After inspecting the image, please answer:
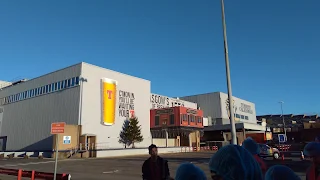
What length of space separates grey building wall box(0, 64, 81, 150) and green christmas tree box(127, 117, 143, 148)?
364 inches

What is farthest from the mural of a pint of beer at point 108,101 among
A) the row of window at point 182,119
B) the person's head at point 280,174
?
the person's head at point 280,174

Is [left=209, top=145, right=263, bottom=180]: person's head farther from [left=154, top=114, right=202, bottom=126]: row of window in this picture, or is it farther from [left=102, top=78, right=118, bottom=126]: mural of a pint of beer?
[left=154, top=114, right=202, bottom=126]: row of window

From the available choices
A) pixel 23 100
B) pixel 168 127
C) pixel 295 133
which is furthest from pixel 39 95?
pixel 295 133

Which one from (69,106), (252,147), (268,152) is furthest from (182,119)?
(252,147)

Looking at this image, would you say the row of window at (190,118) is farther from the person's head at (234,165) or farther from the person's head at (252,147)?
the person's head at (234,165)

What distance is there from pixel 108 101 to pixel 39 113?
12.2 m

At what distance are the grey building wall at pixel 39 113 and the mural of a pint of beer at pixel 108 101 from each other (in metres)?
4.26

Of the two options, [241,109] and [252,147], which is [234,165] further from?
[241,109]

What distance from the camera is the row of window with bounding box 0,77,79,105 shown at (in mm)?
43125

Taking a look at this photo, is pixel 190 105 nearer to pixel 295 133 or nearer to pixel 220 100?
pixel 220 100

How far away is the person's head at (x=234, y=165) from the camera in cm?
149

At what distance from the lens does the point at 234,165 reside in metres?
1.51

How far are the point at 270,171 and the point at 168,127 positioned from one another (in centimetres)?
5216

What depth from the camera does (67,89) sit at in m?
43.4
